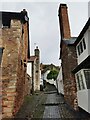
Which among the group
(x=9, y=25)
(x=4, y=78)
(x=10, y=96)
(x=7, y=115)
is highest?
(x=9, y=25)

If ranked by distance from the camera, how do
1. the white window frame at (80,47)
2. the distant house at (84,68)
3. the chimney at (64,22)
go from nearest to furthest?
1. the distant house at (84,68)
2. the white window frame at (80,47)
3. the chimney at (64,22)

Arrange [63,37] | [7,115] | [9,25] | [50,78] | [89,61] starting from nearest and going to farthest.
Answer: [89,61], [7,115], [9,25], [63,37], [50,78]

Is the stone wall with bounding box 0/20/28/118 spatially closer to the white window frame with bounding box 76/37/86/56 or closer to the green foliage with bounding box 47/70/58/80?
the white window frame with bounding box 76/37/86/56

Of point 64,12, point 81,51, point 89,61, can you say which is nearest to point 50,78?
point 64,12

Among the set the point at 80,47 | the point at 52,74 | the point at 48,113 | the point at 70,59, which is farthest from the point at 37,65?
the point at 48,113

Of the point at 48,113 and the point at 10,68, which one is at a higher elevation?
the point at 10,68

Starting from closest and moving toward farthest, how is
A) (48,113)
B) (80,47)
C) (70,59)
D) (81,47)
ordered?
(48,113), (81,47), (80,47), (70,59)

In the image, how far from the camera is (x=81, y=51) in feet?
45.1

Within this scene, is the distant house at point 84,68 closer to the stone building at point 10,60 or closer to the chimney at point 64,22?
the chimney at point 64,22

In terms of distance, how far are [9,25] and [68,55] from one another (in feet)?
16.8

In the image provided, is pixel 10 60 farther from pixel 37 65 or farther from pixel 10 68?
pixel 37 65

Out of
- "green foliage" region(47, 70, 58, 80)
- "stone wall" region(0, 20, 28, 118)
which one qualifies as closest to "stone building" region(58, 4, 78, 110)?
"stone wall" region(0, 20, 28, 118)

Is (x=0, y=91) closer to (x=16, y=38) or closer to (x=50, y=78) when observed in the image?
(x=16, y=38)

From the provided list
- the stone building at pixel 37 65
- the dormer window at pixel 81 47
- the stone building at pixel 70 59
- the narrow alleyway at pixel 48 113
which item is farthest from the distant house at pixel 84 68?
the stone building at pixel 37 65
